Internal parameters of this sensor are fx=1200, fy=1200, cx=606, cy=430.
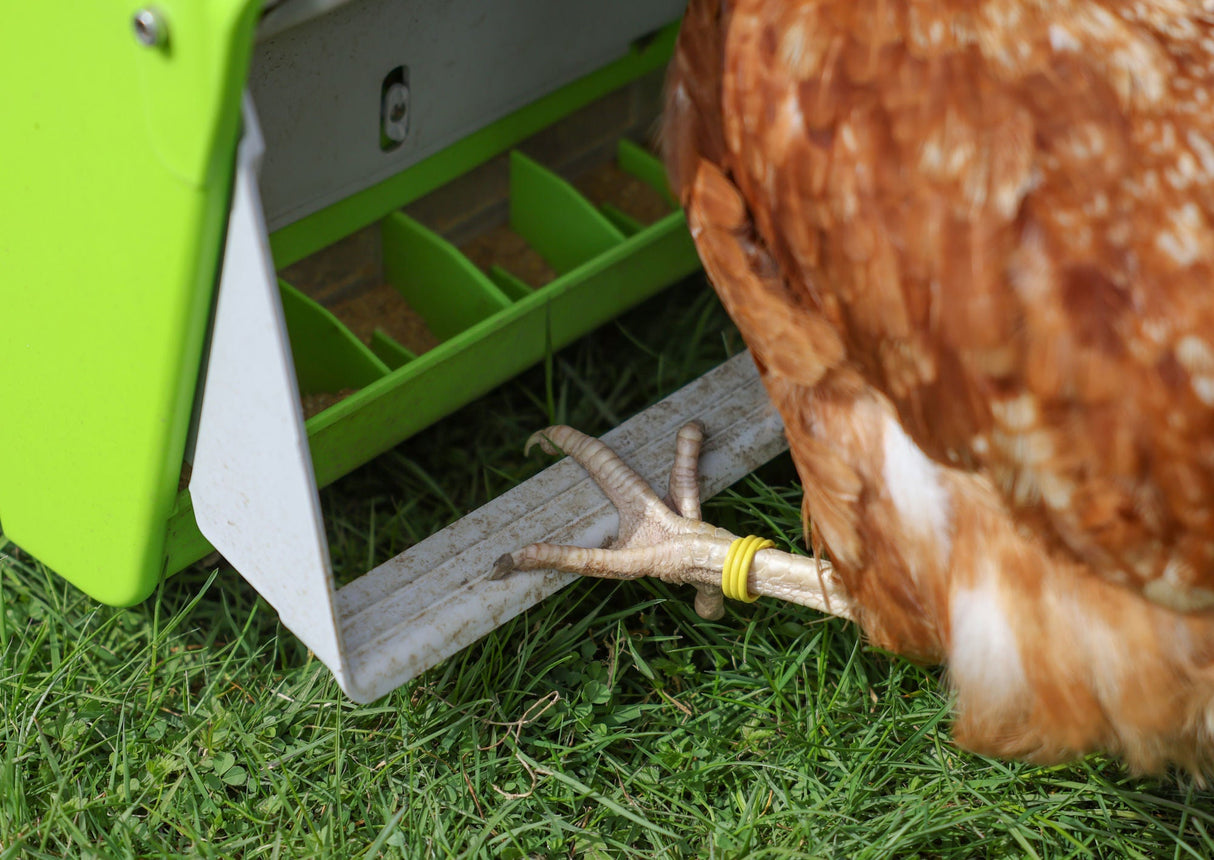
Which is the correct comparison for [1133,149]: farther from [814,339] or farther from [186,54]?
[186,54]

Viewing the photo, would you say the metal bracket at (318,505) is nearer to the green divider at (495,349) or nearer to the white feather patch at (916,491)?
the green divider at (495,349)

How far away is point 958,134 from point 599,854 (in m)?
0.92

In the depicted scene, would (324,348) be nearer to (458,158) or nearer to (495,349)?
(495,349)

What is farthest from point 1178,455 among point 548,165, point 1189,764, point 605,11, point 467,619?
point 548,165

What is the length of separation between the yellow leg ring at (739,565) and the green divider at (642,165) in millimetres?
796

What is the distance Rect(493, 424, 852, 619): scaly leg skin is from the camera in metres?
1.50

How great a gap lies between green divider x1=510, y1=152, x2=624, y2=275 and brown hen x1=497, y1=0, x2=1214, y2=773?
0.66m

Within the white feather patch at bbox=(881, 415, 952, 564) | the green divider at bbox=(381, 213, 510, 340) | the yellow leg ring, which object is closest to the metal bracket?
the yellow leg ring

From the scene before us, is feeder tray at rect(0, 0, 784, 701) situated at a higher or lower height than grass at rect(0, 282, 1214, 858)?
higher

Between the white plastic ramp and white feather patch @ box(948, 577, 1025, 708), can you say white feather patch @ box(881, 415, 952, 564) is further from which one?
the white plastic ramp

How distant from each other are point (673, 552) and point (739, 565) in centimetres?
9

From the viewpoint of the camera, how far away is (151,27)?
3.30 feet

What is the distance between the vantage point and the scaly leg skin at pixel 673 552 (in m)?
1.50

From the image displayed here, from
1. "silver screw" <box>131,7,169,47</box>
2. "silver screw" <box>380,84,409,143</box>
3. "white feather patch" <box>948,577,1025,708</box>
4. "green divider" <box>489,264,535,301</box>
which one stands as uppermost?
"silver screw" <box>131,7,169,47</box>
